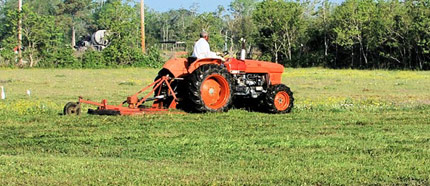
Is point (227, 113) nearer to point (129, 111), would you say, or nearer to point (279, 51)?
point (129, 111)

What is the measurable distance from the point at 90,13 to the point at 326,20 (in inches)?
2804

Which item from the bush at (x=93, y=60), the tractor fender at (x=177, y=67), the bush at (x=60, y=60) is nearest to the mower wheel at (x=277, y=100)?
the tractor fender at (x=177, y=67)

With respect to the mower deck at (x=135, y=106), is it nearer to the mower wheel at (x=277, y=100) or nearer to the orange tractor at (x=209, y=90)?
the orange tractor at (x=209, y=90)

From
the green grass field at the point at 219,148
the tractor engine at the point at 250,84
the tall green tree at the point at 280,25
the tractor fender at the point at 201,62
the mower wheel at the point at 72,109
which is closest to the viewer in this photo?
the green grass field at the point at 219,148

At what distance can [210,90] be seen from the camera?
565 inches

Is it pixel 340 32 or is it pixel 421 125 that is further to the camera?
pixel 340 32

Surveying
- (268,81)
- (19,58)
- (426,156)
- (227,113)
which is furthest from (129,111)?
(19,58)

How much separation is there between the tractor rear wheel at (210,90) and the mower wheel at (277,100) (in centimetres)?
90

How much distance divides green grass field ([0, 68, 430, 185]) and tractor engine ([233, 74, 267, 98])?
499 mm

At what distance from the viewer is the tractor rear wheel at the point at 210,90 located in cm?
1385

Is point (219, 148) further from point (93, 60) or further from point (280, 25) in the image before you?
point (280, 25)

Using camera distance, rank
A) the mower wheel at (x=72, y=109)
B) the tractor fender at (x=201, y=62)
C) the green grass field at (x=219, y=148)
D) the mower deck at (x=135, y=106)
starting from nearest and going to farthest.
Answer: the green grass field at (x=219, y=148) < the mower deck at (x=135, y=106) < the mower wheel at (x=72, y=109) < the tractor fender at (x=201, y=62)

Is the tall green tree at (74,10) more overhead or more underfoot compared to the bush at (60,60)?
more overhead

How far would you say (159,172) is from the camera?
297 inches
